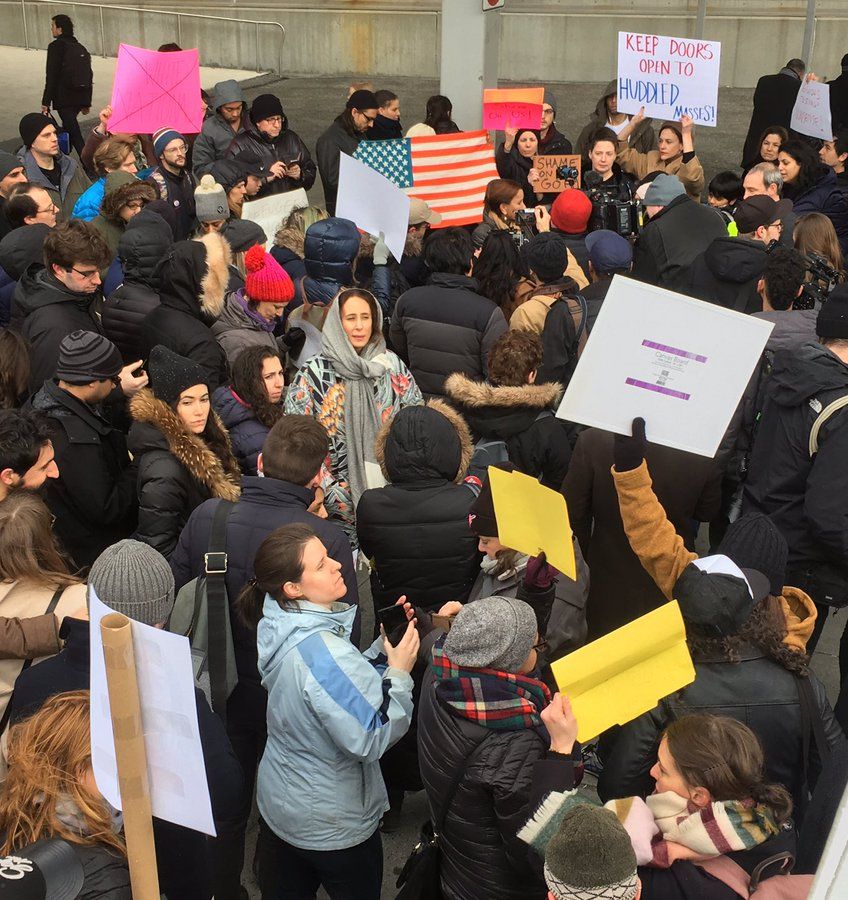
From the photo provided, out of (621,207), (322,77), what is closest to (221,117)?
(621,207)

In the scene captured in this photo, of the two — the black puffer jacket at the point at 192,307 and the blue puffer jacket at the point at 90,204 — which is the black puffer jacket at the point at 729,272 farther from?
the blue puffer jacket at the point at 90,204

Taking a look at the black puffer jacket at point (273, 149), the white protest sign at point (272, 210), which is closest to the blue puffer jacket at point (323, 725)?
the white protest sign at point (272, 210)

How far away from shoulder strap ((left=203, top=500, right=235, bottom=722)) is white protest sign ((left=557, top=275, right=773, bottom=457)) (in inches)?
47.3

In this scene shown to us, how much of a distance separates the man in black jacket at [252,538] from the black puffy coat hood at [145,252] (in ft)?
5.85

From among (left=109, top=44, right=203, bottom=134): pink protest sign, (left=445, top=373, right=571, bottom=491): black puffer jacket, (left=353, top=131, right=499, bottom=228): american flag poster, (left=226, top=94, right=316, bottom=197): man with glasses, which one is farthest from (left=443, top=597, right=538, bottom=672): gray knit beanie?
(left=109, top=44, right=203, bottom=134): pink protest sign

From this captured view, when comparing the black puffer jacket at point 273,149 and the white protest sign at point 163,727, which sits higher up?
the black puffer jacket at point 273,149

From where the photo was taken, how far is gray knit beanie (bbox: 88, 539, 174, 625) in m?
2.92

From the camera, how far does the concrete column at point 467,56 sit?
947cm

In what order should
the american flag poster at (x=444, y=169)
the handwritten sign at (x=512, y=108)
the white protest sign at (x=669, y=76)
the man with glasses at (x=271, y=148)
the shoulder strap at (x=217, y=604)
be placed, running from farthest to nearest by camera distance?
the handwritten sign at (x=512, y=108) → the man with glasses at (x=271, y=148) → the white protest sign at (x=669, y=76) → the american flag poster at (x=444, y=169) → the shoulder strap at (x=217, y=604)

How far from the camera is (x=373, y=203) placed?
6.19 metres

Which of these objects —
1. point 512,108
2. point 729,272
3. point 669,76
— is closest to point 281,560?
point 729,272

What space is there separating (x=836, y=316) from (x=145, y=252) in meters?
3.15

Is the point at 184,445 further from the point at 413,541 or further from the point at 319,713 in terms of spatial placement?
the point at 319,713

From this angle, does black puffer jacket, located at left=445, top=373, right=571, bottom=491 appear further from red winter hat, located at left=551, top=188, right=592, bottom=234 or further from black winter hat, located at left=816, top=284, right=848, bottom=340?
red winter hat, located at left=551, top=188, right=592, bottom=234
